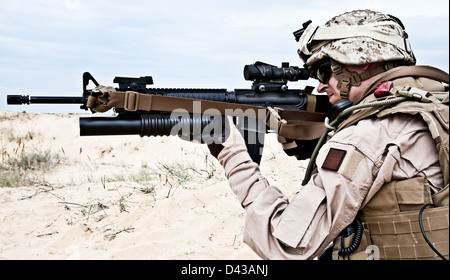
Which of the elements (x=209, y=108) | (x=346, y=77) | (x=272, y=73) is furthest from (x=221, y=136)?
(x=272, y=73)

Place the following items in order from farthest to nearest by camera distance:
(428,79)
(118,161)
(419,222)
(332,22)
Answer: (118,161) < (332,22) < (428,79) < (419,222)

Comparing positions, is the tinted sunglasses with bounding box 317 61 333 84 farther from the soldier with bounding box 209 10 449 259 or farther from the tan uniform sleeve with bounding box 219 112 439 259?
the tan uniform sleeve with bounding box 219 112 439 259

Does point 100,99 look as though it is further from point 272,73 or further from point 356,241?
point 356,241

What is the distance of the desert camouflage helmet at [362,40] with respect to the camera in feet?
8.86

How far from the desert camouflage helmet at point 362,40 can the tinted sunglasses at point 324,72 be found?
0.04 m

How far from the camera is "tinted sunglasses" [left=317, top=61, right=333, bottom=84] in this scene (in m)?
3.02

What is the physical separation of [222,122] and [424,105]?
4.72ft

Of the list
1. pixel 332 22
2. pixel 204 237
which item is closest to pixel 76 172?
pixel 204 237

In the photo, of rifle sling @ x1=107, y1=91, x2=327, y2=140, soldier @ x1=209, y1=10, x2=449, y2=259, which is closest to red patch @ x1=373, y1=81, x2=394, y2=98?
soldier @ x1=209, y1=10, x2=449, y2=259

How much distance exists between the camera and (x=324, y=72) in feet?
10.1

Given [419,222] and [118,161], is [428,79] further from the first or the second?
[118,161]

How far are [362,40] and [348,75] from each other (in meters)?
0.23

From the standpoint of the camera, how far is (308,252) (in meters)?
2.31

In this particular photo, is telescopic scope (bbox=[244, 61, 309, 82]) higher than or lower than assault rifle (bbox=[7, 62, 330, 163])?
higher
